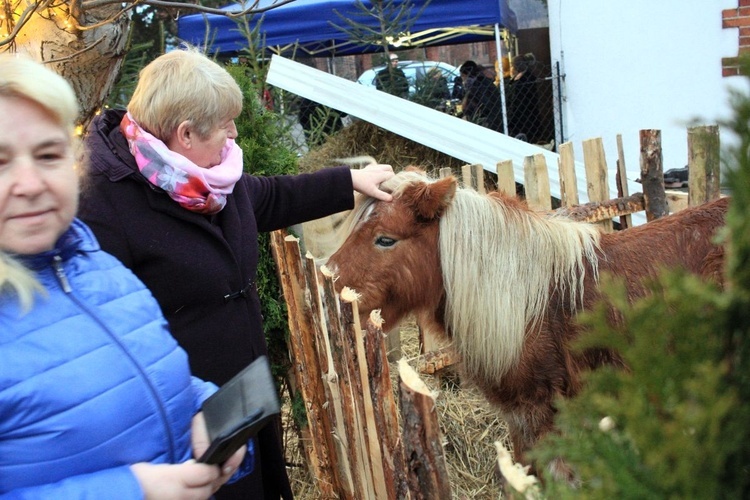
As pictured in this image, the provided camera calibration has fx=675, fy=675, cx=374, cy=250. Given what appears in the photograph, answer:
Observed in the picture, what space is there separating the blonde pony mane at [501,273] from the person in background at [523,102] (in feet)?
22.9

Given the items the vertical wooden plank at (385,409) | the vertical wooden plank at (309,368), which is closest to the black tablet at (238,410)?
the vertical wooden plank at (385,409)

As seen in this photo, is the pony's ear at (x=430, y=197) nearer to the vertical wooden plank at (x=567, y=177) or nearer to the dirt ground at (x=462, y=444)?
the dirt ground at (x=462, y=444)

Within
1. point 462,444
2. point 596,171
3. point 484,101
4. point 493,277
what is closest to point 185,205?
point 493,277

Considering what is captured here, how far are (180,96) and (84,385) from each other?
3.55ft

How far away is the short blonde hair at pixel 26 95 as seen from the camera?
4.12 feet

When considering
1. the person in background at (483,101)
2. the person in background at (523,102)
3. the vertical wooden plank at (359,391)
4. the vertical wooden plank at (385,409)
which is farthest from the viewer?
the person in background at (523,102)

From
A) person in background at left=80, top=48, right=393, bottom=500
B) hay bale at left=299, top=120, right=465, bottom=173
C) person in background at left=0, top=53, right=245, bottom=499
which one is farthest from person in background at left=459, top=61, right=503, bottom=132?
person in background at left=0, top=53, right=245, bottom=499

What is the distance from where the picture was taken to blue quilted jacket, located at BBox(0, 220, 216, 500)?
124 centimetres

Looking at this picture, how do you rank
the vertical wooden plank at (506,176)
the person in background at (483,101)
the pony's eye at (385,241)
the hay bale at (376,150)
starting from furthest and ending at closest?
1. the person in background at (483,101)
2. the hay bale at (376,150)
3. the vertical wooden plank at (506,176)
4. the pony's eye at (385,241)

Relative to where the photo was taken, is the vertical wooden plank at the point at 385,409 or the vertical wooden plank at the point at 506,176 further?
the vertical wooden plank at the point at 506,176

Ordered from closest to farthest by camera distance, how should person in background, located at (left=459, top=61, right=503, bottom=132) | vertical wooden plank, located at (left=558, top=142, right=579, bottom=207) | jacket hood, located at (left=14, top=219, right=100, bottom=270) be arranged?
jacket hood, located at (left=14, top=219, right=100, bottom=270)
vertical wooden plank, located at (left=558, top=142, right=579, bottom=207)
person in background, located at (left=459, top=61, right=503, bottom=132)

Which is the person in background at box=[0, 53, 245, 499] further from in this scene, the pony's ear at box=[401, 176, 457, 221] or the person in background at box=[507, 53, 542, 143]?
the person in background at box=[507, 53, 542, 143]

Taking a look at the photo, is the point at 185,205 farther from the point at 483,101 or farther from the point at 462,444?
the point at 483,101

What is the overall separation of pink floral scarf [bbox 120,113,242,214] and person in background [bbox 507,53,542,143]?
7.87 metres
